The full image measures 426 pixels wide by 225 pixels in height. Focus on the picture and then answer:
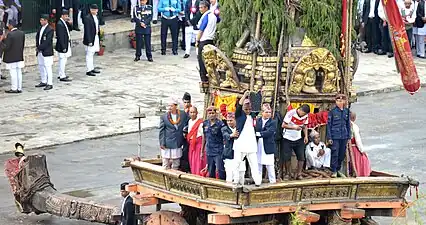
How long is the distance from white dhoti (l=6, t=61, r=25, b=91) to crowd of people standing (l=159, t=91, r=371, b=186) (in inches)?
452

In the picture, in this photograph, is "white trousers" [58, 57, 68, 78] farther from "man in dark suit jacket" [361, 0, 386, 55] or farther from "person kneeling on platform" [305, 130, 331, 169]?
"person kneeling on platform" [305, 130, 331, 169]

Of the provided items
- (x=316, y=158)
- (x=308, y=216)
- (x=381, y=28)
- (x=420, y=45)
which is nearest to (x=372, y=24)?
(x=381, y=28)

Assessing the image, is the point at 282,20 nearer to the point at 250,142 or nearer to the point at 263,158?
the point at 250,142

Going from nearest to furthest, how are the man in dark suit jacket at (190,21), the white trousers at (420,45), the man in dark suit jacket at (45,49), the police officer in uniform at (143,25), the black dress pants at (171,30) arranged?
the man in dark suit jacket at (45,49) → the police officer in uniform at (143,25) → the man in dark suit jacket at (190,21) → the black dress pants at (171,30) → the white trousers at (420,45)

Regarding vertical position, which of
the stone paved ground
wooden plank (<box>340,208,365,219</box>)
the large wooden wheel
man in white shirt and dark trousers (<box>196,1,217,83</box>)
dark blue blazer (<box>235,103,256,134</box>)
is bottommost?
the stone paved ground

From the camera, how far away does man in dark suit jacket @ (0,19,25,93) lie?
94.2ft

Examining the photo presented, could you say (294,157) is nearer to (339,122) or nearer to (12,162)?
(339,122)

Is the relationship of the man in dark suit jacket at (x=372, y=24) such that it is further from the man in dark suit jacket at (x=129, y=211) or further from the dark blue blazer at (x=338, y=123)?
the man in dark suit jacket at (x=129, y=211)

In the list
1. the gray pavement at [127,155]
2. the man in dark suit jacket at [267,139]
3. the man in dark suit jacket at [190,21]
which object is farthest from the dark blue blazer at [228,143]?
the man in dark suit jacket at [190,21]

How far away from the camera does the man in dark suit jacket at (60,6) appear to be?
109 feet

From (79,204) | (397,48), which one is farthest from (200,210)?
(397,48)

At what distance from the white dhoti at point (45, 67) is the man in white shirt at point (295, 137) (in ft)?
43.5

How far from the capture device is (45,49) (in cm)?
2942

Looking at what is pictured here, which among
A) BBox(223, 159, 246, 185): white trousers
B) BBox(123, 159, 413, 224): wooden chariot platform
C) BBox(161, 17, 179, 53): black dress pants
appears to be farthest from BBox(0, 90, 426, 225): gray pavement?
BBox(161, 17, 179, 53): black dress pants
